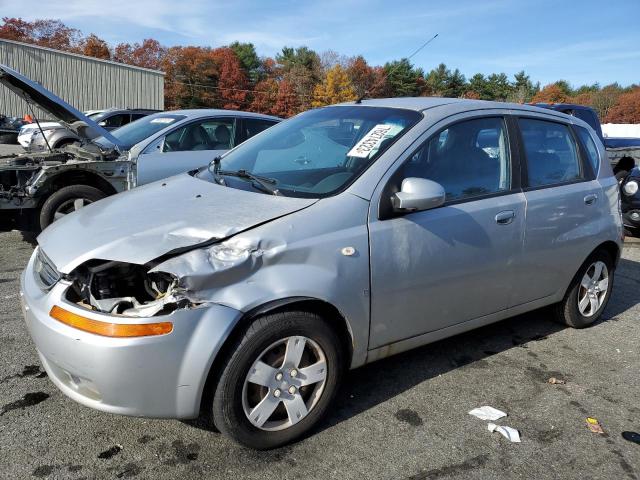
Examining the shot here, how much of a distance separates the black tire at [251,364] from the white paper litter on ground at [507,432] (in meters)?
0.92

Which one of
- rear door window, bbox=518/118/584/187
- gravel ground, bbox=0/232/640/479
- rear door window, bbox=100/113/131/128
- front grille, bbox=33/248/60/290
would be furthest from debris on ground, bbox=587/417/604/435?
rear door window, bbox=100/113/131/128

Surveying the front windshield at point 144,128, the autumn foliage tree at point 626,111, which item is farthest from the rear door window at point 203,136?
the autumn foliage tree at point 626,111

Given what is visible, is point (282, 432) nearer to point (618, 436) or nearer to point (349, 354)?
point (349, 354)

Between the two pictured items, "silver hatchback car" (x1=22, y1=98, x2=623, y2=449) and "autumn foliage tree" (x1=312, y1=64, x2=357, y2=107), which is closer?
"silver hatchback car" (x1=22, y1=98, x2=623, y2=449)

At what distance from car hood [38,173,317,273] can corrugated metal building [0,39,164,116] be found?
33233mm

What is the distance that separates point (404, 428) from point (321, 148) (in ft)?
5.68

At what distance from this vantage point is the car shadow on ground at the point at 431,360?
309 cm

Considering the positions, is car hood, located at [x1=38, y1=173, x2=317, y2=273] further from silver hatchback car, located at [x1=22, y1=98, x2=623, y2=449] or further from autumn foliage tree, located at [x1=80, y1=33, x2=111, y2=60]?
autumn foliage tree, located at [x1=80, y1=33, x2=111, y2=60]

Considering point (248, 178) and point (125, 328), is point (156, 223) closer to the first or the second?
point (125, 328)

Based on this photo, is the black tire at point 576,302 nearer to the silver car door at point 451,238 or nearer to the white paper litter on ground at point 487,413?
the silver car door at point 451,238

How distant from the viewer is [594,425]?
2.96m

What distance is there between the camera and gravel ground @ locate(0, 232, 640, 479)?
2477 millimetres

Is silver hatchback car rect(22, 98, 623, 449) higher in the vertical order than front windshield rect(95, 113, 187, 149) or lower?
lower

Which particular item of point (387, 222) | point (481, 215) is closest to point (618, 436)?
point (481, 215)
